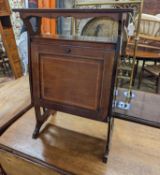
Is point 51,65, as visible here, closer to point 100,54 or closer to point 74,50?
point 74,50

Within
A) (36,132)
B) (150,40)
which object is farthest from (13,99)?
(150,40)

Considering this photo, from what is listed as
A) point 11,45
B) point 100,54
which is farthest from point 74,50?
point 11,45

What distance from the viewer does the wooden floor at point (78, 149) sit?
37.1 inches

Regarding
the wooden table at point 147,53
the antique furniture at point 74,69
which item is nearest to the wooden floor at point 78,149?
the antique furniture at point 74,69

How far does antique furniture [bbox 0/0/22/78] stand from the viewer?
6.37 feet

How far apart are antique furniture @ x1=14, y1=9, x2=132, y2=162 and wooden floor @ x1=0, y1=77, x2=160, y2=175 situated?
0.11 m

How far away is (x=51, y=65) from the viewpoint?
0.90m

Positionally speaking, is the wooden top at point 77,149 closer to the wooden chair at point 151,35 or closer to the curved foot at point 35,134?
the curved foot at point 35,134

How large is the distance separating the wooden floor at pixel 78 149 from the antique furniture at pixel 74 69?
11 cm

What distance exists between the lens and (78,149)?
1.05 meters

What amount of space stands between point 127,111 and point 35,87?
2.48 ft

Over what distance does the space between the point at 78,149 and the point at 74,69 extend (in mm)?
505

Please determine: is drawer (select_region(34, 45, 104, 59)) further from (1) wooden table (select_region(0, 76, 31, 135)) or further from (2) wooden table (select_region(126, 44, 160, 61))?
(2) wooden table (select_region(126, 44, 160, 61))

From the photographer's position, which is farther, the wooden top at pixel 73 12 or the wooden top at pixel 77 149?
the wooden top at pixel 77 149
